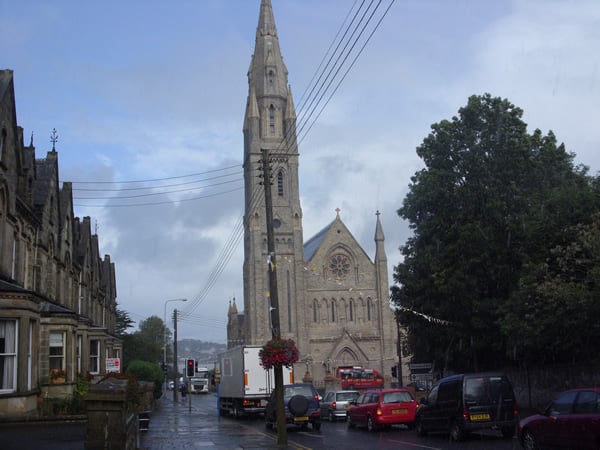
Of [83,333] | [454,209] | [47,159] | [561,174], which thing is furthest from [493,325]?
[47,159]

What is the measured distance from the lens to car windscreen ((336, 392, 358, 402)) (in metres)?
32.2

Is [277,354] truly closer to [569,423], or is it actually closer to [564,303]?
[569,423]

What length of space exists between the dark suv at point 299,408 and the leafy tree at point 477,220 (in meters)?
8.52

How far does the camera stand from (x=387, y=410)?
2320 cm

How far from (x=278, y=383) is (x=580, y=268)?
13163mm

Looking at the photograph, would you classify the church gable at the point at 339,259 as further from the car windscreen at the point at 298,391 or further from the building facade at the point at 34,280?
the car windscreen at the point at 298,391

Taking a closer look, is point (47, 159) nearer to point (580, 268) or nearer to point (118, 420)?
point (118, 420)

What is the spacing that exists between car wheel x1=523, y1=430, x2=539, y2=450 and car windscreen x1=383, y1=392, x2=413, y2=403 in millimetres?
9139

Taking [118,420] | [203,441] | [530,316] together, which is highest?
[530,316]

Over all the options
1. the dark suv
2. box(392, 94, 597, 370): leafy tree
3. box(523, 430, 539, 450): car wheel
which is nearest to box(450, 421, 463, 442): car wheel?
box(523, 430, 539, 450): car wheel

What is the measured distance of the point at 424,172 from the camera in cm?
3416

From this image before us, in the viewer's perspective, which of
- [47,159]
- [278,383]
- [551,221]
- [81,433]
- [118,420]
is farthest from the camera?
[47,159]

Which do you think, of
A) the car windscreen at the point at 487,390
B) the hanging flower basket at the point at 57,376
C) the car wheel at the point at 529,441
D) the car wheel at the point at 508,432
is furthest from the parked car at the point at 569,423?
the hanging flower basket at the point at 57,376

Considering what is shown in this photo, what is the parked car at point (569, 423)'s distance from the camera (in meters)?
12.5
